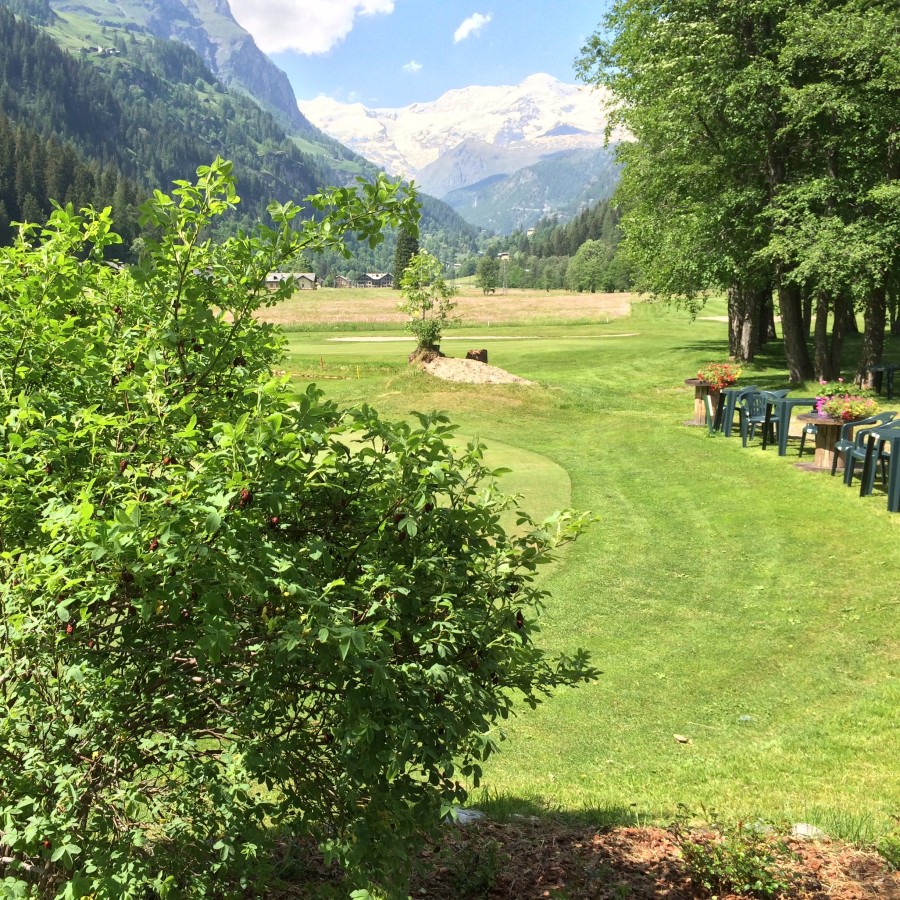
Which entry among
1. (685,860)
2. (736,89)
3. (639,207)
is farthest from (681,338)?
(685,860)

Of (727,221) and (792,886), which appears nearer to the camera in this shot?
(792,886)

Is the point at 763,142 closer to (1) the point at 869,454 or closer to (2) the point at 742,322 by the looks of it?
(2) the point at 742,322

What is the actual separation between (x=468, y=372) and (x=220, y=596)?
80.6 feet

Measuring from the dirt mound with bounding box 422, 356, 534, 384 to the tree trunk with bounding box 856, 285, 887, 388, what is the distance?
10.6 meters

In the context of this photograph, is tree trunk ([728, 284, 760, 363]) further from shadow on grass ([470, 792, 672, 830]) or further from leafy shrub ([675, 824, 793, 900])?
leafy shrub ([675, 824, 793, 900])

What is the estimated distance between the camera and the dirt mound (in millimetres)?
26375

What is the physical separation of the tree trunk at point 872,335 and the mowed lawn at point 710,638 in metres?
→ 7.64

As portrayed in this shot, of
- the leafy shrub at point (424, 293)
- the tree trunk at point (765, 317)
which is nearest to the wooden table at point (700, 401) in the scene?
the leafy shrub at point (424, 293)

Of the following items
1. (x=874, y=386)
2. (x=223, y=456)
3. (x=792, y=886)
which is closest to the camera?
(x=223, y=456)

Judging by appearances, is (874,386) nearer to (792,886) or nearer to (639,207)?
(639,207)

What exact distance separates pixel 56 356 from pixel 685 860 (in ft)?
14.0

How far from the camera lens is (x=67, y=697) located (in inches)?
113

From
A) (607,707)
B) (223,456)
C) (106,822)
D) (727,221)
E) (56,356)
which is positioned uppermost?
(727,221)

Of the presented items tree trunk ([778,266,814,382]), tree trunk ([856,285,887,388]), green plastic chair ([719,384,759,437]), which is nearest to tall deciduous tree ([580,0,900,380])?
tree trunk ([778,266,814,382])
